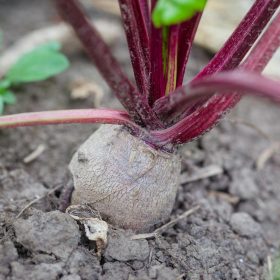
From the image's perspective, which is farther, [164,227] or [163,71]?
[164,227]

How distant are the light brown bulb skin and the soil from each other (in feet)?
0.21

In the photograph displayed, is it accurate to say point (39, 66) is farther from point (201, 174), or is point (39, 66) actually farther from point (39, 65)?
point (201, 174)

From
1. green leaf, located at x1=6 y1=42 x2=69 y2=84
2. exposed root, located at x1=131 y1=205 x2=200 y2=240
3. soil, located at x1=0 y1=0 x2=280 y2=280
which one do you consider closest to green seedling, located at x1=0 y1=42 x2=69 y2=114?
green leaf, located at x1=6 y1=42 x2=69 y2=84

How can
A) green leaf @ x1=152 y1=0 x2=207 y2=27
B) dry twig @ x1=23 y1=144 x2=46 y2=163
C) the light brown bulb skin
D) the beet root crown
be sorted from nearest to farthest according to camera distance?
green leaf @ x1=152 y1=0 x2=207 y2=27 < the beet root crown < the light brown bulb skin < dry twig @ x1=23 y1=144 x2=46 y2=163

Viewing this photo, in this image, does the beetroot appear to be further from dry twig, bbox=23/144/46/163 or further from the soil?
dry twig, bbox=23/144/46/163

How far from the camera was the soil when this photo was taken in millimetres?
1168

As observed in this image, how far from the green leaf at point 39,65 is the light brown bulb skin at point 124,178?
50 cm

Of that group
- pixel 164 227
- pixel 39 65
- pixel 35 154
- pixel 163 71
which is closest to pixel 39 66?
pixel 39 65

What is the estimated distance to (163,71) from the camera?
127 centimetres

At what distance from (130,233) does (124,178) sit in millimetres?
145

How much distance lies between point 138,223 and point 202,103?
1.19 feet

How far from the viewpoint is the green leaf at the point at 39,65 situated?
5.69 feet

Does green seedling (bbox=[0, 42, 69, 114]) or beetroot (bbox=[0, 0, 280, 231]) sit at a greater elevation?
beetroot (bbox=[0, 0, 280, 231])

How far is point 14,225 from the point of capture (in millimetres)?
1194
